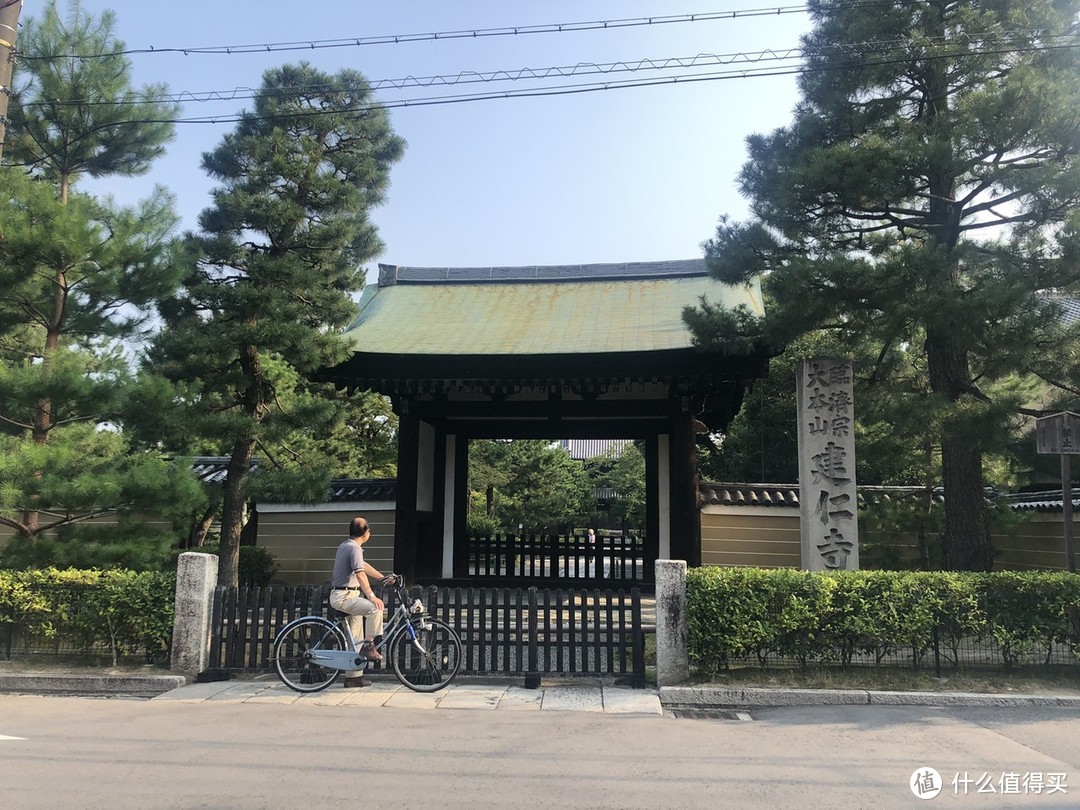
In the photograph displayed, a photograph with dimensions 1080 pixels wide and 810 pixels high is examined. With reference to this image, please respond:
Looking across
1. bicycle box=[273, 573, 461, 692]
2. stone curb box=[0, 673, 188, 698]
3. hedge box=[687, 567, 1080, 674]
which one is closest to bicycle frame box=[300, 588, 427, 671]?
bicycle box=[273, 573, 461, 692]

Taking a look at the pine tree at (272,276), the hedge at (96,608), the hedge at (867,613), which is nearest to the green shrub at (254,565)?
the pine tree at (272,276)

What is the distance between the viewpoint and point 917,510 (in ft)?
34.6

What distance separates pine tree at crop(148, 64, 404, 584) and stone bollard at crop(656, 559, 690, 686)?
479 cm

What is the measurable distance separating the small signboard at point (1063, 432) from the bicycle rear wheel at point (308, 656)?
7.26m

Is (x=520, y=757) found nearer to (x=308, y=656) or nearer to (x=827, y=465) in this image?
(x=308, y=656)

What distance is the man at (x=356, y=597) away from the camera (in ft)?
21.6

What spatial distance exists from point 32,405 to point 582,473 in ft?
67.5

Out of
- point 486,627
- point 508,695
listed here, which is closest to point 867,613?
point 508,695

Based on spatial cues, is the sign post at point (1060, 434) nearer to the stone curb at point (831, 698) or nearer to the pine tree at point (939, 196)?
the pine tree at point (939, 196)

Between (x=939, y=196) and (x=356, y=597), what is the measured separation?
8020 millimetres

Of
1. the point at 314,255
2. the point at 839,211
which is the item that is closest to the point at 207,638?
the point at 314,255

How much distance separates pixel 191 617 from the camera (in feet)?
23.2

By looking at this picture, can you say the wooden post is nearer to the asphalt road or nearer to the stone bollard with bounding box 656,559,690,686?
the asphalt road

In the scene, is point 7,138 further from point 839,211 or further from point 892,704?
point 892,704
